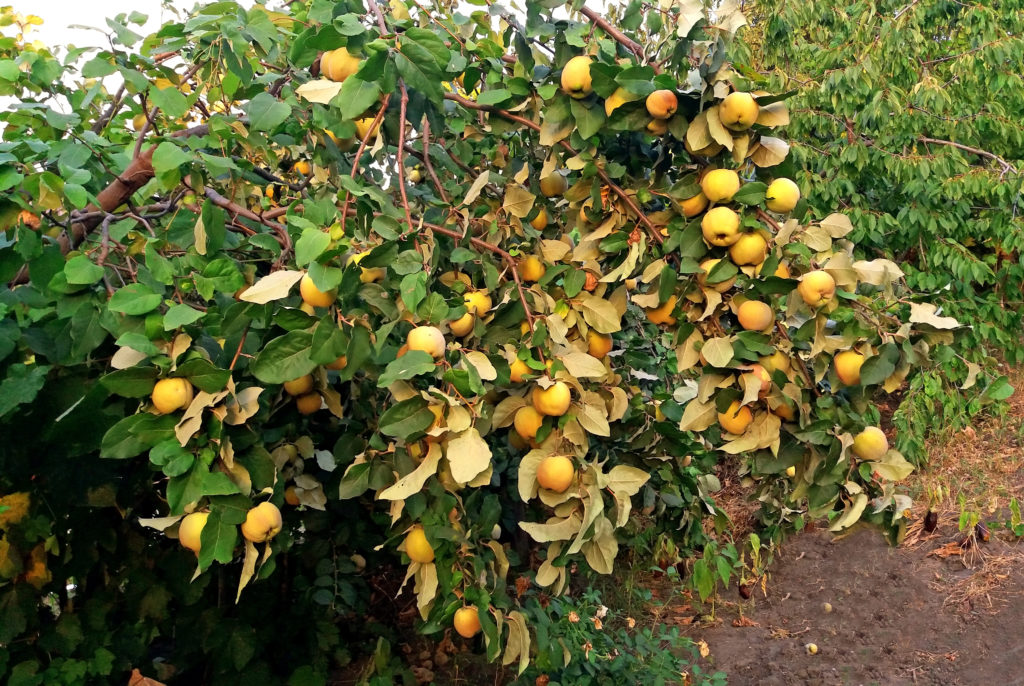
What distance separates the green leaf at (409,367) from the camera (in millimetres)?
1114

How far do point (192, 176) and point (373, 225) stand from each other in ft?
1.19

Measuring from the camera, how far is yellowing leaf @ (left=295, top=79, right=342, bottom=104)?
1365 millimetres

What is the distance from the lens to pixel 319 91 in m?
1.38

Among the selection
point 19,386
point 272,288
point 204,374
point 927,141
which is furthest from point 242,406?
point 927,141

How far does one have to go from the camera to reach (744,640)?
3.70 meters

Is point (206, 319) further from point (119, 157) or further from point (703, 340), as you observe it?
point (703, 340)

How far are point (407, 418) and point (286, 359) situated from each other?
0.19 metres

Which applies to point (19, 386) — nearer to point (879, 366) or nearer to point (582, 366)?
point (582, 366)

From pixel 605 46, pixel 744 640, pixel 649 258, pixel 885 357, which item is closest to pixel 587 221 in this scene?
pixel 649 258

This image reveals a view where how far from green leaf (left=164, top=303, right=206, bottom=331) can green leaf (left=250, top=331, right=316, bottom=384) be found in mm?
111

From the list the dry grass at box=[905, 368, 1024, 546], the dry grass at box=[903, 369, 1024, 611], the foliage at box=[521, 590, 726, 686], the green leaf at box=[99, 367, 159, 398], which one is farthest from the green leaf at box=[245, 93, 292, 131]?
the dry grass at box=[905, 368, 1024, 546]

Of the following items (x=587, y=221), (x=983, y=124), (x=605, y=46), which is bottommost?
(x=983, y=124)

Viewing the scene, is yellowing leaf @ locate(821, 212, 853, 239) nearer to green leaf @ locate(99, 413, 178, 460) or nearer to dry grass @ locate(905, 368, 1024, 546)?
green leaf @ locate(99, 413, 178, 460)

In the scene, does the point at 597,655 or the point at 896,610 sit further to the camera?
the point at 896,610
